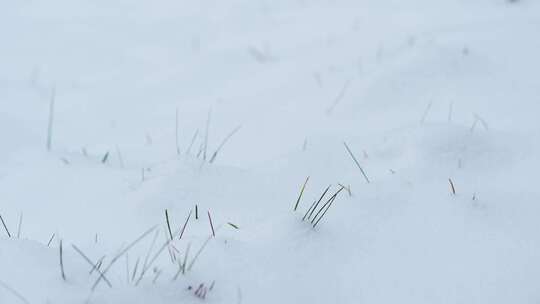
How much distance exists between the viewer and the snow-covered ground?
1110 millimetres

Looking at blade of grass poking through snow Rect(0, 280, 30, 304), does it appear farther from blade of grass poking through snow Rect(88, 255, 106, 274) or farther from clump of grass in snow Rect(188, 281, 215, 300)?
clump of grass in snow Rect(188, 281, 215, 300)

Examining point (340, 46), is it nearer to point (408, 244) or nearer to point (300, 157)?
point (300, 157)

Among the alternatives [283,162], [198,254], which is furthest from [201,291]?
[283,162]

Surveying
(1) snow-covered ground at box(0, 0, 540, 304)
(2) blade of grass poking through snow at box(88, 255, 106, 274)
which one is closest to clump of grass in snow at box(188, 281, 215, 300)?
(1) snow-covered ground at box(0, 0, 540, 304)

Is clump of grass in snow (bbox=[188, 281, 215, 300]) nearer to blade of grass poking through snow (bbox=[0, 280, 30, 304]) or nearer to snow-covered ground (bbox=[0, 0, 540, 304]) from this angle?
snow-covered ground (bbox=[0, 0, 540, 304])

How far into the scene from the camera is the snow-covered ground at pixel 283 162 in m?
1.11

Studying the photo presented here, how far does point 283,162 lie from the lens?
5.45ft

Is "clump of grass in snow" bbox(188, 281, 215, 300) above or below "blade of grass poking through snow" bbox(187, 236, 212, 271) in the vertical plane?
below

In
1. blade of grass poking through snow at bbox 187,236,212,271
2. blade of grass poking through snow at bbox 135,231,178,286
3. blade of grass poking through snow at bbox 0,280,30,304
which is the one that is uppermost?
blade of grass poking through snow at bbox 187,236,212,271

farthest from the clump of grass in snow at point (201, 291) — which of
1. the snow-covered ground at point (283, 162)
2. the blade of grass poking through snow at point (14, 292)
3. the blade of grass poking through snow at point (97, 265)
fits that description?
the blade of grass poking through snow at point (14, 292)

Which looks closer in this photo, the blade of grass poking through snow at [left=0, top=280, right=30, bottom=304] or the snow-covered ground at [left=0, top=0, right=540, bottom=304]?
the blade of grass poking through snow at [left=0, top=280, right=30, bottom=304]

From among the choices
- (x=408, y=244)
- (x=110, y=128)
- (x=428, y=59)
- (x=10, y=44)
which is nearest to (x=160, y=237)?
(x=408, y=244)

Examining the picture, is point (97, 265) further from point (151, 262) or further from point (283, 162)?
point (283, 162)

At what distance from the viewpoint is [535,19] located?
2.59 m
